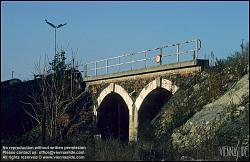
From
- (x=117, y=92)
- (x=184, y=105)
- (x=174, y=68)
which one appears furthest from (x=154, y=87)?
(x=117, y=92)

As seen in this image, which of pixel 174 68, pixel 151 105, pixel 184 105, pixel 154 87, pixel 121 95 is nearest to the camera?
pixel 184 105

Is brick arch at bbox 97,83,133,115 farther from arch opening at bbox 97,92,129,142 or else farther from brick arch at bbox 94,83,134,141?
arch opening at bbox 97,92,129,142

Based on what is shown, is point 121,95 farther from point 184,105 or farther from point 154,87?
point 184,105

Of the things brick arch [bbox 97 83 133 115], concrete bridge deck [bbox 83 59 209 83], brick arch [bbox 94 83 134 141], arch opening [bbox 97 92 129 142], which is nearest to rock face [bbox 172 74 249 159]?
concrete bridge deck [bbox 83 59 209 83]

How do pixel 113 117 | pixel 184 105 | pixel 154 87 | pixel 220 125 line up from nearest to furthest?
pixel 220 125 → pixel 184 105 → pixel 154 87 → pixel 113 117

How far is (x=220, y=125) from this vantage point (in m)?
14.1

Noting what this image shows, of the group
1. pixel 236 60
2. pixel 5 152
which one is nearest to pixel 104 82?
pixel 236 60

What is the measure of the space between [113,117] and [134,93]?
481 centimetres

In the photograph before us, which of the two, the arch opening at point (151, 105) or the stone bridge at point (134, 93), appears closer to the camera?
the stone bridge at point (134, 93)

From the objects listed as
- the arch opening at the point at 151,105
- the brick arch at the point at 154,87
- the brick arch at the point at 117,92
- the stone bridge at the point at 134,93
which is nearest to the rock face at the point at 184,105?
the stone bridge at the point at 134,93

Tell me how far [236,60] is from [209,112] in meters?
2.95

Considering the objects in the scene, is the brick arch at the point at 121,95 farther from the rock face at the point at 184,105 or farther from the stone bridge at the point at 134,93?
the rock face at the point at 184,105

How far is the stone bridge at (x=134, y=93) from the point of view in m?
19.7

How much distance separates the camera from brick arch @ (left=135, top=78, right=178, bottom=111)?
19.8 meters
